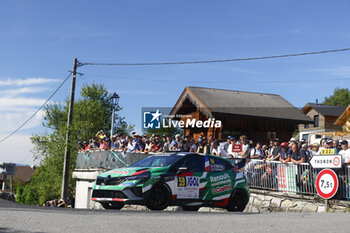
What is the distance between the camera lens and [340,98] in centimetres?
8975

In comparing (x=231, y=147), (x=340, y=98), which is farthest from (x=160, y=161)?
(x=340, y=98)

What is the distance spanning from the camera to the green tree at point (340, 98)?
292 feet

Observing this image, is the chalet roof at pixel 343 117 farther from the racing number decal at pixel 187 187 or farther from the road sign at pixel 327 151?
the racing number decal at pixel 187 187

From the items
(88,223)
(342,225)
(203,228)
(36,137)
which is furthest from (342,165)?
(36,137)

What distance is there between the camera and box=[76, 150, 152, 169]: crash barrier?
1898cm

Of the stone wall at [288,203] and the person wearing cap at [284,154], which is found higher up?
the person wearing cap at [284,154]

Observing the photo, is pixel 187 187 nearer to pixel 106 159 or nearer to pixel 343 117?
pixel 106 159

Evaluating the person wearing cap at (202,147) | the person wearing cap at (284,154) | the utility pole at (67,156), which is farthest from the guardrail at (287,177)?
the utility pole at (67,156)

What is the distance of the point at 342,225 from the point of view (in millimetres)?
7855

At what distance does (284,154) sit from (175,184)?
4.46 meters

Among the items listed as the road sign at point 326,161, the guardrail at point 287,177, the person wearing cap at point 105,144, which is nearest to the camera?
the road sign at point 326,161

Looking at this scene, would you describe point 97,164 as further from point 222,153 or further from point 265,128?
point 265,128

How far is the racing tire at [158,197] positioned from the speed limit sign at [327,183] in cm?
408

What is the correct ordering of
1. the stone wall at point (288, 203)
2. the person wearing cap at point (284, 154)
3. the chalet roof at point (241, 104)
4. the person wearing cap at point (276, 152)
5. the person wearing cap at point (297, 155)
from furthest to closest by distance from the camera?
the chalet roof at point (241, 104) < the person wearing cap at point (276, 152) < the person wearing cap at point (284, 154) < the person wearing cap at point (297, 155) < the stone wall at point (288, 203)
